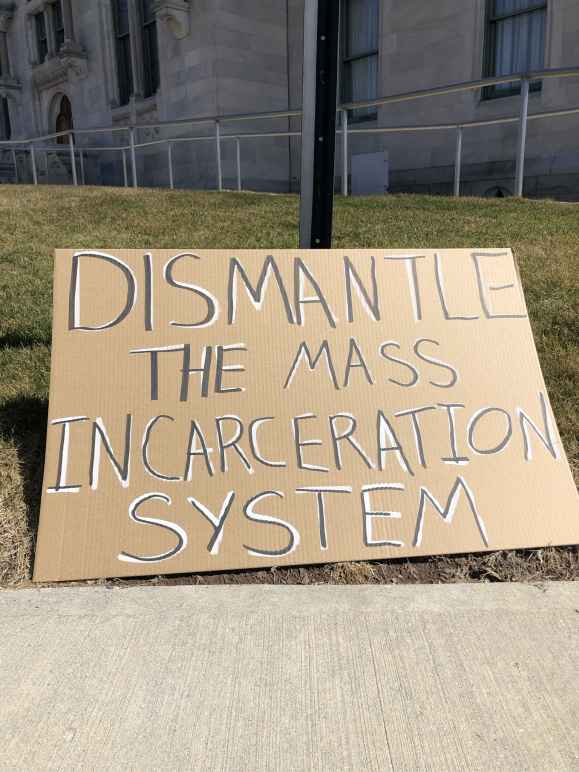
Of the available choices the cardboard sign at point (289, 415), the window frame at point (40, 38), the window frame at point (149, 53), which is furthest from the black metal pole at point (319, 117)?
the window frame at point (40, 38)

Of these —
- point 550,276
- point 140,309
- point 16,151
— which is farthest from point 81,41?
point 140,309

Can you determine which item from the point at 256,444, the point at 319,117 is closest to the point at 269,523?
the point at 256,444

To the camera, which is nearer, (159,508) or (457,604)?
(457,604)

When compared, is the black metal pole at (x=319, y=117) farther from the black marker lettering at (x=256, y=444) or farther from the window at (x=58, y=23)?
the window at (x=58, y=23)

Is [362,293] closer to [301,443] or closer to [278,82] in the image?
[301,443]

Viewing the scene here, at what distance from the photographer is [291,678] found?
161cm

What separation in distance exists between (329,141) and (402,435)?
1.25m

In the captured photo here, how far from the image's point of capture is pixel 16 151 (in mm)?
18188

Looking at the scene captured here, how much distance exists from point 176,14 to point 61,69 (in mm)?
6285

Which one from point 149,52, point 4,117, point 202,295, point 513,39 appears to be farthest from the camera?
point 4,117

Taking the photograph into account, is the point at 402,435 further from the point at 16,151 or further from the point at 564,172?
the point at 16,151

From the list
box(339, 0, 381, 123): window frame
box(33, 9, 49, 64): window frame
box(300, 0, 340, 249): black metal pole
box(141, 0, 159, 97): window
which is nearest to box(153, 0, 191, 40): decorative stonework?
box(141, 0, 159, 97): window

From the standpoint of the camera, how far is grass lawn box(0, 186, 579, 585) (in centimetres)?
217

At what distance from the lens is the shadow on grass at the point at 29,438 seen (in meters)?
2.45
